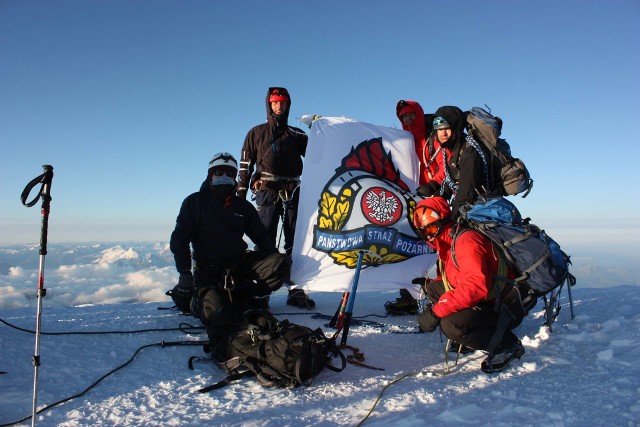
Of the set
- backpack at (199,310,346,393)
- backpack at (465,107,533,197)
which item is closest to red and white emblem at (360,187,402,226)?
backpack at (465,107,533,197)

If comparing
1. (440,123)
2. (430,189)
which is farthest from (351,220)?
(440,123)

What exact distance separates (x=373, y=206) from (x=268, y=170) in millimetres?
1623

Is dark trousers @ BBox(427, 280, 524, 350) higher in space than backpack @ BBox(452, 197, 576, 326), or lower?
lower

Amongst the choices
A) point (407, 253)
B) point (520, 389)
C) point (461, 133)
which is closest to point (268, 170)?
point (407, 253)

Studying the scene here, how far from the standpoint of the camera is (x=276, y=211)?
19.8 feet

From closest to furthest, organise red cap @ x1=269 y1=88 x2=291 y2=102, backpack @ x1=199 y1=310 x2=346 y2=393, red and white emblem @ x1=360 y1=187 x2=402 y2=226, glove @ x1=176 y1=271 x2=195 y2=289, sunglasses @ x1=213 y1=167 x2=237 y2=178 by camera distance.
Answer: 1. backpack @ x1=199 y1=310 x2=346 y2=393
2. glove @ x1=176 y1=271 x2=195 y2=289
3. sunglasses @ x1=213 y1=167 x2=237 y2=178
4. red and white emblem @ x1=360 y1=187 x2=402 y2=226
5. red cap @ x1=269 y1=88 x2=291 y2=102

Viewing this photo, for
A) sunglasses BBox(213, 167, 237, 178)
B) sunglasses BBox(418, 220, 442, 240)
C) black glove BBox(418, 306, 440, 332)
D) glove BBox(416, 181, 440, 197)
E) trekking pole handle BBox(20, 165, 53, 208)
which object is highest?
sunglasses BBox(213, 167, 237, 178)

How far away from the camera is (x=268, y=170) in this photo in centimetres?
607

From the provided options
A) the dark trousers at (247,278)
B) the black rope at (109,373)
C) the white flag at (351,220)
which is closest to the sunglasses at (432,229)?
the white flag at (351,220)

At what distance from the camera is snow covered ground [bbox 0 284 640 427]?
2.82m

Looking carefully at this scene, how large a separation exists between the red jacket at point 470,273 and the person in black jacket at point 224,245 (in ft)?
6.86

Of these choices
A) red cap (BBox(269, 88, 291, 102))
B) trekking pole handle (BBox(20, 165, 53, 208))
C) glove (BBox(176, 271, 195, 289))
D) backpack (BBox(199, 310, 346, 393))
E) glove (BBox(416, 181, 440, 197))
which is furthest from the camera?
red cap (BBox(269, 88, 291, 102))

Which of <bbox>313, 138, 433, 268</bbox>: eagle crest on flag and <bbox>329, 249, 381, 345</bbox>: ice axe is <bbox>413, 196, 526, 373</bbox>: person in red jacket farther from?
<bbox>313, 138, 433, 268</bbox>: eagle crest on flag

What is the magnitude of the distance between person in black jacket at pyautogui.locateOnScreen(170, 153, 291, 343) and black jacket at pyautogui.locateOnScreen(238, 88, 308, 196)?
101 centimetres
